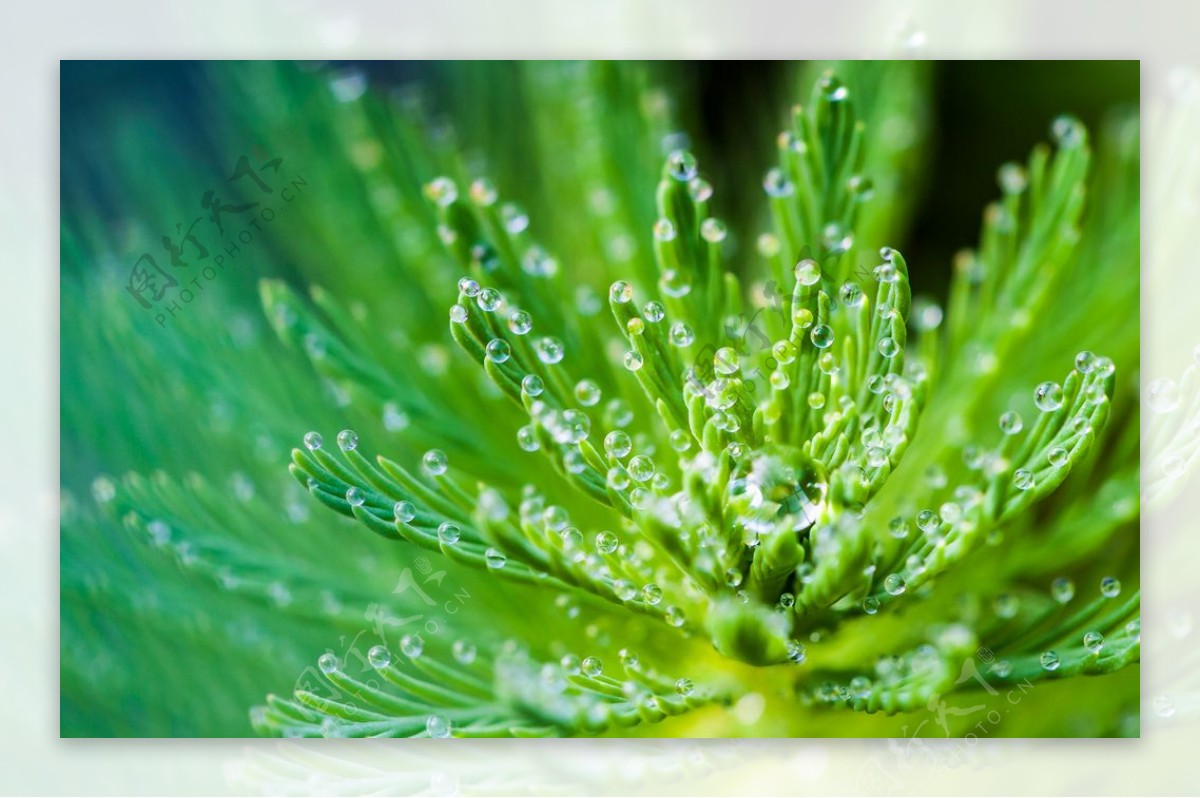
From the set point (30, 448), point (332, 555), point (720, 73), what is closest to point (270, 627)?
point (332, 555)

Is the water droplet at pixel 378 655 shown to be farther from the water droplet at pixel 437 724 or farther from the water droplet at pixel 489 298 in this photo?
the water droplet at pixel 489 298

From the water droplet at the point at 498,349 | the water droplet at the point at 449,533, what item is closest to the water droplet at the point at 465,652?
the water droplet at the point at 449,533

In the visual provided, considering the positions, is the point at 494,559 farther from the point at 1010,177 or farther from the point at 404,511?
the point at 1010,177

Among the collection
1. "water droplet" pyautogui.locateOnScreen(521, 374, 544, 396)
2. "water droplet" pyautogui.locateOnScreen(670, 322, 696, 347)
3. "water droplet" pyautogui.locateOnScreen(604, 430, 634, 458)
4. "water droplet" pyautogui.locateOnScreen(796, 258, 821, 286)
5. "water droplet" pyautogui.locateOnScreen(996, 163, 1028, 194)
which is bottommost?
"water droplet" pyautogui.locateOnScreen(604, 430, 634, 458)

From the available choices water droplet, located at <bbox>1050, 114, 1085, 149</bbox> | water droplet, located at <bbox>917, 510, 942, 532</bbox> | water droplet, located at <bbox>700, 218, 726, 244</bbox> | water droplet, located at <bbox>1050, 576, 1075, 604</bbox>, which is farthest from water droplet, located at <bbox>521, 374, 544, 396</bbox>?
water droplet, located at <bbox>1050, 114, 1085, 149</bbox>

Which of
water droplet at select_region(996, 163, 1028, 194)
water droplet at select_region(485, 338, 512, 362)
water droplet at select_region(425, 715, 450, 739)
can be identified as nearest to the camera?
water droplet at select_region(485, 338, 512, 362)

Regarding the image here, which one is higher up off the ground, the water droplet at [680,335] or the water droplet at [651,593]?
the water droplet at [680,335]

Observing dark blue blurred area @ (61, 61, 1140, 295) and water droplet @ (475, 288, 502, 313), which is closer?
water droplet @ (475, 288, 502, 313)

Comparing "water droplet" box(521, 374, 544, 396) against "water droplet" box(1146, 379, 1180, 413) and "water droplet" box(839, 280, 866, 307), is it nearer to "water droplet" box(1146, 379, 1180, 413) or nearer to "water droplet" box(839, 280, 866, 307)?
"water droplet" box(839, 280, 866, 307)
